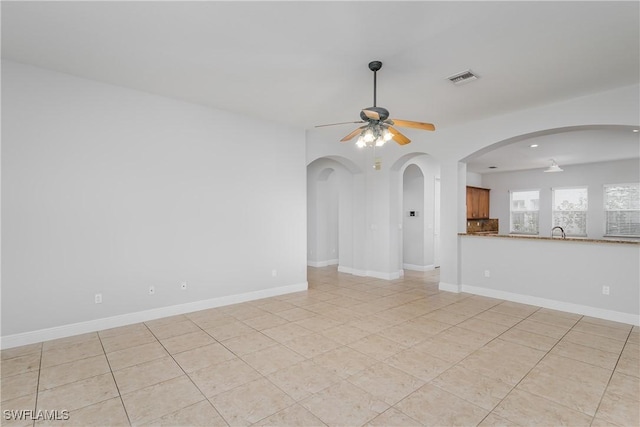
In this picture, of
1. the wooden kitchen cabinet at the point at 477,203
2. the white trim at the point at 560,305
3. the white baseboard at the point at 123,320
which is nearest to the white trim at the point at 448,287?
the white trim at the point at 560,305

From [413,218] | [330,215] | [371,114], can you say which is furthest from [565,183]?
[371,114]

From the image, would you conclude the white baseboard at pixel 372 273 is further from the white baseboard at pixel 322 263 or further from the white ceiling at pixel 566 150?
the white ceiling at pixel 566 150

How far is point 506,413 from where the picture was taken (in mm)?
2170

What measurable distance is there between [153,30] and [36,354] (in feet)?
10.9

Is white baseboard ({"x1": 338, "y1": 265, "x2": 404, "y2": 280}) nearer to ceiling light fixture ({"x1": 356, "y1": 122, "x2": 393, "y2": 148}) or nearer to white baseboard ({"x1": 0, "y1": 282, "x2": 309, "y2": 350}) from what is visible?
white baseboard ({"x1": 0, "y1": 282, "x2": 309, "y2": 350})

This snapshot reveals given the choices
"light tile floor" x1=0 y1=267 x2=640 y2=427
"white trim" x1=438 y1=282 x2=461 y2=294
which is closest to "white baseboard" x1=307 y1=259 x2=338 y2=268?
"white trim" x1=438 y1=282 x2=461 y2=294

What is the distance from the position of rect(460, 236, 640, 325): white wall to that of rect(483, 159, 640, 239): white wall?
5.28 meters

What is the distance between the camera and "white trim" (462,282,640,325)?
13.3ft

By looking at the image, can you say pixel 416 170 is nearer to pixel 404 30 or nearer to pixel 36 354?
pixel 404 30

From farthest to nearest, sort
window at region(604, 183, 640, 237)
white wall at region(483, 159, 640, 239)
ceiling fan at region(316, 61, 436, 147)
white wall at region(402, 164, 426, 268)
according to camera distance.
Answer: white wall at region(483, 159, 640, 239)
window at region(604, 183, 640, 237)
white wall at region(402, 164, 426, 268)
ceiling fan at region(316, 61, 436, 147)

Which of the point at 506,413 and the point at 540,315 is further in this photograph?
the point at 540,315

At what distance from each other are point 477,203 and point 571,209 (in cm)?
241

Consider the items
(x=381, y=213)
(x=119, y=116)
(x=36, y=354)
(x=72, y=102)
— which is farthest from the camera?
(x=381, y=213)

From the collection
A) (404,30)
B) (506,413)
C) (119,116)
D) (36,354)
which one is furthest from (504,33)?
(36,354)
